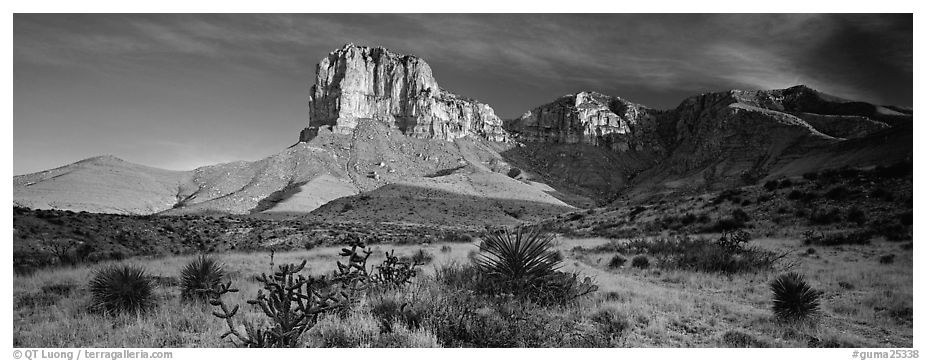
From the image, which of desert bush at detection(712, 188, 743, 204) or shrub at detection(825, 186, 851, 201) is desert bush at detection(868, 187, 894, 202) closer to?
shrub at detection(825, 186, 851, 201)

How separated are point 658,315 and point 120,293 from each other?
8.23 meters

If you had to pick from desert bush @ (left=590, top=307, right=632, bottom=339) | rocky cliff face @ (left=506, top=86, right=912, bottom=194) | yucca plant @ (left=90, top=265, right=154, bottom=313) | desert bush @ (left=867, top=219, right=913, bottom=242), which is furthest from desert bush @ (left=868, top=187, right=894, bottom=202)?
rocky cliff face @ (left=506, top=86, right=912, bottom=194)

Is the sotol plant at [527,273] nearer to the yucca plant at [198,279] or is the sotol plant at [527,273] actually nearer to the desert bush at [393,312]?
the desert bush at [393,312]

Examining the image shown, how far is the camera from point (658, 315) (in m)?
6.65

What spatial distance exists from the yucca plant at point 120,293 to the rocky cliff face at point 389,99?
138 m

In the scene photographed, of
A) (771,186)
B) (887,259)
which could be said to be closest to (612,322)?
(887,259)

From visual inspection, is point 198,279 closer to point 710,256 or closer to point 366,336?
point 366,336

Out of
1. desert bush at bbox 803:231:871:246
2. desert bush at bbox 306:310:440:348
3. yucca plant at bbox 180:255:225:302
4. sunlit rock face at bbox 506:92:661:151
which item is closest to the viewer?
desert bush at bbox 306:310:440:348

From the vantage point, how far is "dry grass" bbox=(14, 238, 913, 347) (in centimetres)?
529

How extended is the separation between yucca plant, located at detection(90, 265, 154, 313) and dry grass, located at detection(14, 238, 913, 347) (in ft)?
0.76

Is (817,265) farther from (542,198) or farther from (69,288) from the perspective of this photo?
(542,198)

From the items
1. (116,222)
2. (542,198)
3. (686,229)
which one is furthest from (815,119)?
(116,222)

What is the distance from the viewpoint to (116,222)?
24.4 metres
